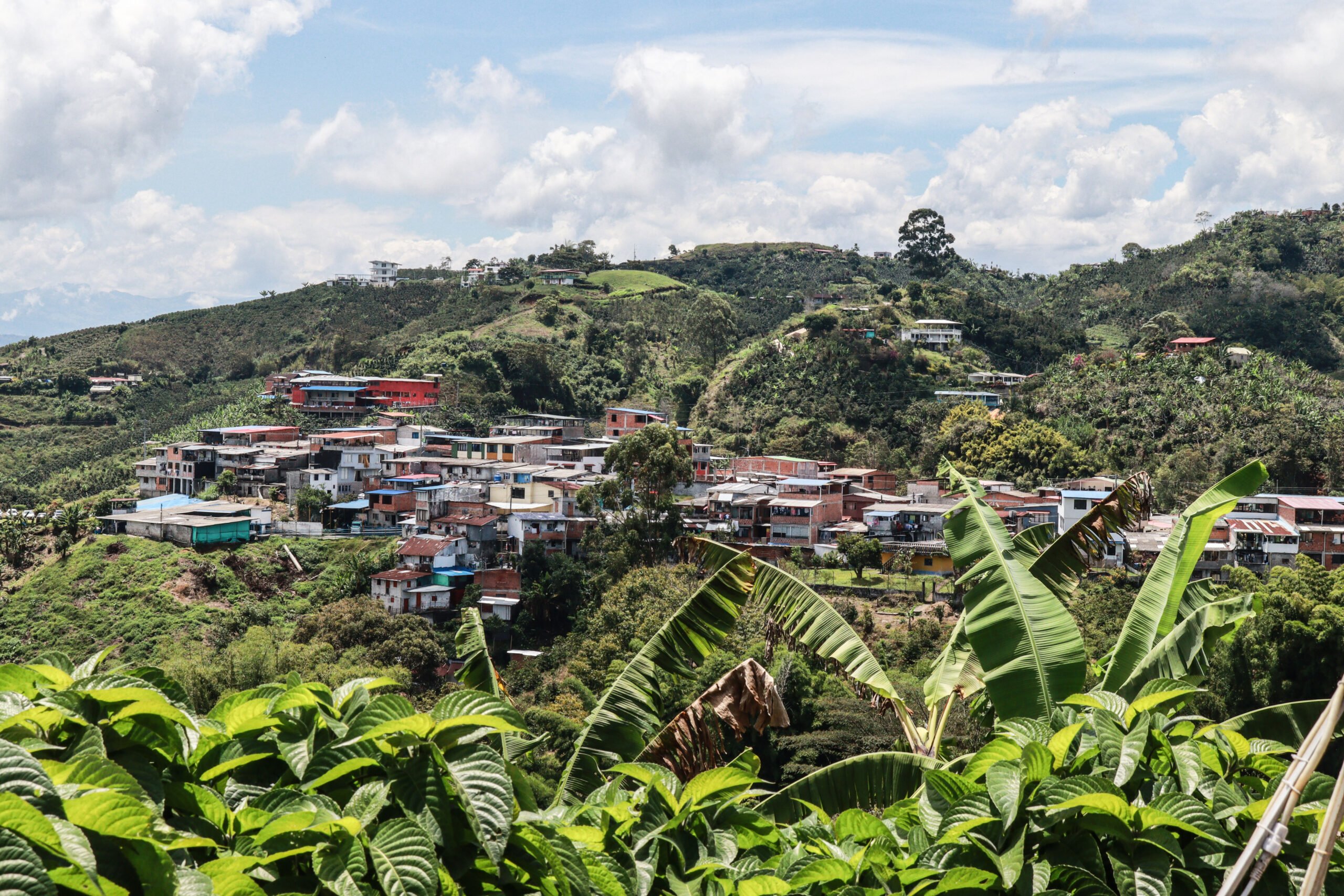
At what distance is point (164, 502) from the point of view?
1270 inches

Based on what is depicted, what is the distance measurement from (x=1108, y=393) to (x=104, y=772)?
127 ft

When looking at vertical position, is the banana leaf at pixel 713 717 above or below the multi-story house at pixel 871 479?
above

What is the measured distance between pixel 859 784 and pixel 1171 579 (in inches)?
67.8

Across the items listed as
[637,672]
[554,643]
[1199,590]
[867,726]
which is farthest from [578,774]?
[554,643]

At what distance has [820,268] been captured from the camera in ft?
277

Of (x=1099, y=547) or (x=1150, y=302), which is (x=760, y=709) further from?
(x=1150, y=302)

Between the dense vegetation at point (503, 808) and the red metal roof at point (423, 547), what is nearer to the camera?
the dense vegetation at point (503, 808)

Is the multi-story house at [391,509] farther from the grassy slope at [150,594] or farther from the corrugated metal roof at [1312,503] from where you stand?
the corrugated metal roof at [1312,503]

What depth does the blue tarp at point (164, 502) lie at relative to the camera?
31578 millimetres

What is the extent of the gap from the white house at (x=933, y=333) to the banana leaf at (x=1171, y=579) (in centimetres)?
4327

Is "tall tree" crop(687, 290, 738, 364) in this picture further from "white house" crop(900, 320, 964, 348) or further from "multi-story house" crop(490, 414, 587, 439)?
"white house" crop(900, 320, 964, 348)

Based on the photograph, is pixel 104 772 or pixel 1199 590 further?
pixel 1199 590

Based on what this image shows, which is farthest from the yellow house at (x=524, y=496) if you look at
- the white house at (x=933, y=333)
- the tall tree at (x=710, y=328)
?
the tall tree at (x=710, y=328)

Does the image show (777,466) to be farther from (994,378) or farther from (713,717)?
(713,717)
